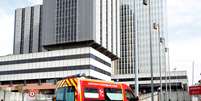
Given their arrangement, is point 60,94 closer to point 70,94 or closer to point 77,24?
Answer: point 70,94

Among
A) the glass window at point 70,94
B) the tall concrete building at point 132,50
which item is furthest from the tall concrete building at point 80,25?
Result: the glass window at point 70,94

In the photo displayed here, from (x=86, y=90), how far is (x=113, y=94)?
2.26m

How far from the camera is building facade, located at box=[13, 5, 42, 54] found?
156m

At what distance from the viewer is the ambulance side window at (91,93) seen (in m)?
20.1

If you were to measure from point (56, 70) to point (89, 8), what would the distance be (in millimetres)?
23401

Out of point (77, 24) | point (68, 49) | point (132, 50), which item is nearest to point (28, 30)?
point (77, 24)

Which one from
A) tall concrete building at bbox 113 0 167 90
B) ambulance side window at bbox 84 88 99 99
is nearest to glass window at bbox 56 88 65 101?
ambulance side window at bbox 84 88 99 99

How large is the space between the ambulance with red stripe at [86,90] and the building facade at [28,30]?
5324 inches

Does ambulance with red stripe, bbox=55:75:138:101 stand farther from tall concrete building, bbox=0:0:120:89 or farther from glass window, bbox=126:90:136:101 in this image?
tall concrete building, bbox=0:0:120:89

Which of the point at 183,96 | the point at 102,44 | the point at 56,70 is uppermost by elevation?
the point at 102,44

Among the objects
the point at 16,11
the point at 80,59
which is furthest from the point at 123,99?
the point at 16,11

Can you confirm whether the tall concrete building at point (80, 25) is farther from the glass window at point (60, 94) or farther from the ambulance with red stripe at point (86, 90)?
the glass window at point (60, 94)

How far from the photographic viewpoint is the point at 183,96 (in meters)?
99.4

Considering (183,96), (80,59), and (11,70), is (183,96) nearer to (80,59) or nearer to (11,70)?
(80,59)
